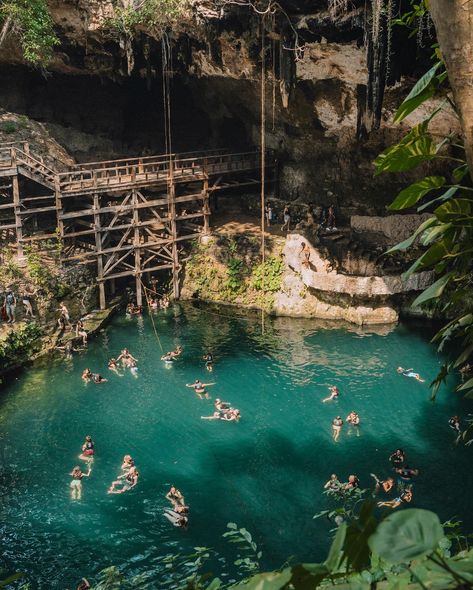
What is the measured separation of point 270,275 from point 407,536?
88.4ft

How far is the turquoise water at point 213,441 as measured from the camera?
15.9m

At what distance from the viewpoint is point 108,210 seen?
90.0ft

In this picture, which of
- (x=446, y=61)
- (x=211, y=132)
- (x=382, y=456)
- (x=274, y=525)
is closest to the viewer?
(x=446, y=61)

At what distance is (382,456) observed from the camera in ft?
62.0

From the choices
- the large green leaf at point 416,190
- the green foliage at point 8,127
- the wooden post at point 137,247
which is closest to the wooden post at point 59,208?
the wooden post at point 137,247

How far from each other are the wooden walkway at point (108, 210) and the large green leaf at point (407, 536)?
24600 millimetres

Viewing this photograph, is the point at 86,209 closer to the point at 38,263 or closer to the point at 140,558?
the point at 38,263

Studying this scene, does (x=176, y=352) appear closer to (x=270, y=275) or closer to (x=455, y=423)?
(x=270, y=275)

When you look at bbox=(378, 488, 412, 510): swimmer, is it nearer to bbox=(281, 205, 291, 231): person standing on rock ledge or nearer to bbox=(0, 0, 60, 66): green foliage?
bbox=(281, 205, 291, 231): person standing on rock ledge

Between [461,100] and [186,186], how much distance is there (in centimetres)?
3031

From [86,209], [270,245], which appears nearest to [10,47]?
[86,209]

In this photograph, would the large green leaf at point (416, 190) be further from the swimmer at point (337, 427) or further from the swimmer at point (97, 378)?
the swimmer at point (97, 378)

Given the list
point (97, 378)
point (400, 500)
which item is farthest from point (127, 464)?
point (400, 500)

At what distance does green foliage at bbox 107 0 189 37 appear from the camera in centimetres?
2608
